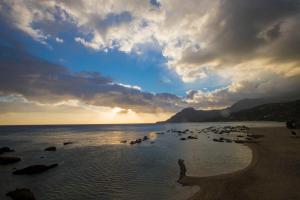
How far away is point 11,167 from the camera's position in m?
34.5

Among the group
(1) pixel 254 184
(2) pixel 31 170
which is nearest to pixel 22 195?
(2) pixel 31 170

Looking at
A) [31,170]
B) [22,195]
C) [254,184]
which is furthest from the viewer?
[31,170]

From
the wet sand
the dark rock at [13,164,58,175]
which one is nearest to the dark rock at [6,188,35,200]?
the dark rock at [13,164,58,175]

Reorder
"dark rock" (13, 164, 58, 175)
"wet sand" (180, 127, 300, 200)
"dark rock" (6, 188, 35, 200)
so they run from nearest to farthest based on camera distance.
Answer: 1. "wet sand" (180, 127, 300, 200)
2. "dark rock" (6, 188, 35, 200)
3. "dark rock" (13, 164, 58, 175)

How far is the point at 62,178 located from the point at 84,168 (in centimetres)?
587

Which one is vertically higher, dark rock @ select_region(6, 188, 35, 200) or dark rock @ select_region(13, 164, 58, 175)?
dark rock @ select_region(13, 164, 58, 175)

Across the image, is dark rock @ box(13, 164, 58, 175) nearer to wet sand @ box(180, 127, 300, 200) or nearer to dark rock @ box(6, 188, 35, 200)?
dark rock @ box(6, 188, 35, 200)

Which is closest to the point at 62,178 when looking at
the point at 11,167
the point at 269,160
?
the point at 11,167

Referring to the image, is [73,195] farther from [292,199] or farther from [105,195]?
[292,199]

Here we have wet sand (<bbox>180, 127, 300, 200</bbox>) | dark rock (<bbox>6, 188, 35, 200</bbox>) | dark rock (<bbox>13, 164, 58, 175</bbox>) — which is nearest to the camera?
wet sand (<bbox>180, 127, 300, 200</bbox>)

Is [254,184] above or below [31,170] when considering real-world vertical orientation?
below

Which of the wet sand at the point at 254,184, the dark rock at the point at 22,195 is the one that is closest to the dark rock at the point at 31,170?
the dark rock at the point at 22,195

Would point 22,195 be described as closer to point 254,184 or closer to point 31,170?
point 31,170

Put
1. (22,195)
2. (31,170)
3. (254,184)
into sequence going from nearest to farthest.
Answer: (22,195), (254,184), (31,170)
